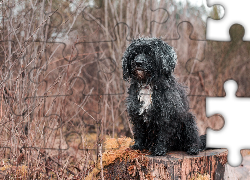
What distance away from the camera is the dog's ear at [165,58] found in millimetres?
2678

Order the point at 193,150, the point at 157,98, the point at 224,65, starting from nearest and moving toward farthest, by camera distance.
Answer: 1. the point at 157,98
2. the point at 193,150
3. the point at 224,65

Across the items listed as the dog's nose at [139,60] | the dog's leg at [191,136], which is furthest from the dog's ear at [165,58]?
the dog's leg at [191,136]

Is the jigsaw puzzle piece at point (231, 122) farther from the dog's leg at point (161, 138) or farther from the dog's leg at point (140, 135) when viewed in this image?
the dog's leg at point (140, 135)

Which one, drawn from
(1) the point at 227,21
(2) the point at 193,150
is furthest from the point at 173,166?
(1) the point at 227,21

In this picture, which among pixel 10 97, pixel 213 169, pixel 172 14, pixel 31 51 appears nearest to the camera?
pixel 213 169

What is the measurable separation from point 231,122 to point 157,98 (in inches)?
28.7

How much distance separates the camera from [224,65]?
5.76m

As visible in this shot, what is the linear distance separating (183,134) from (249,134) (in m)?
0.66

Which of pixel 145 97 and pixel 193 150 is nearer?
pixel 145 97

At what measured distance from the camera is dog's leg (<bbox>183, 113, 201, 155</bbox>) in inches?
116

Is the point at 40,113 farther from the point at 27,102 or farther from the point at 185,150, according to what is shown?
the point at 185,150

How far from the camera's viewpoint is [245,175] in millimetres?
4059

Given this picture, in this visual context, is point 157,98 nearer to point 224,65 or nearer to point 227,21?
point 227,21

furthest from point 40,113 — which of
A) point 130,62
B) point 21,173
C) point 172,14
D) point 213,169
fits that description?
point 172,14
